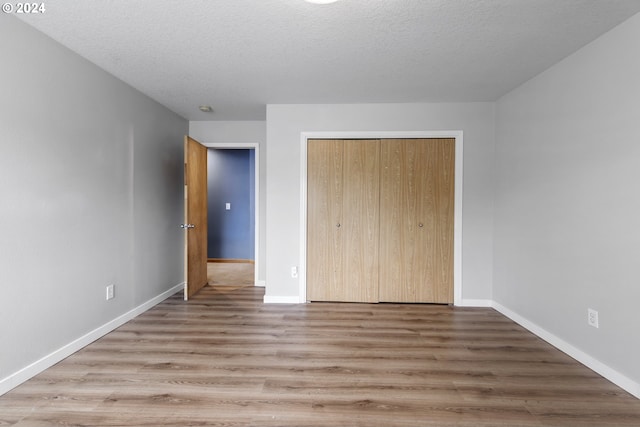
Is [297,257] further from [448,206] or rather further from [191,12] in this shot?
[191,12]

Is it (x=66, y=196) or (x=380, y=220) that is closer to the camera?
(x=66, y=196)

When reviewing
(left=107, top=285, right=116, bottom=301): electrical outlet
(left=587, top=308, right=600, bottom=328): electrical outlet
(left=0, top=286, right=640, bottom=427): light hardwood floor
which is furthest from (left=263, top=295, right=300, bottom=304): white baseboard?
(left=587, top=308, right=600, bottom=328): electrical outlet

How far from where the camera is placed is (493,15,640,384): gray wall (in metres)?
1.93

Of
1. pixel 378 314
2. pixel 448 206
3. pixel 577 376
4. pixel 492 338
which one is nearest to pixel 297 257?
pixel 378 314

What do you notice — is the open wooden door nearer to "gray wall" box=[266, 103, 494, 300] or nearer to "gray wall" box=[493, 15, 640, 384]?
"gray wall" box=[266, 103, 494, 300]

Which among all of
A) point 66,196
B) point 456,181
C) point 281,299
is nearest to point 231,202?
point 281,299

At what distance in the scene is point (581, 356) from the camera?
7.44ft

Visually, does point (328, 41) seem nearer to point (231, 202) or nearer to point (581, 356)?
point (581, 356)

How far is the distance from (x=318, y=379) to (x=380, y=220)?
196cm

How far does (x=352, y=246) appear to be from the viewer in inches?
141

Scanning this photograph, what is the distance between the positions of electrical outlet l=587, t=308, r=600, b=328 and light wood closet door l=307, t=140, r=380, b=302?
72.9 inches

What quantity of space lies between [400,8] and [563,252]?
2.17m

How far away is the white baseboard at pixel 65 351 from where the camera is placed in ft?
6.18

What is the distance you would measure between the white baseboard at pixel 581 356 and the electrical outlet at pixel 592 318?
24 centimetres
